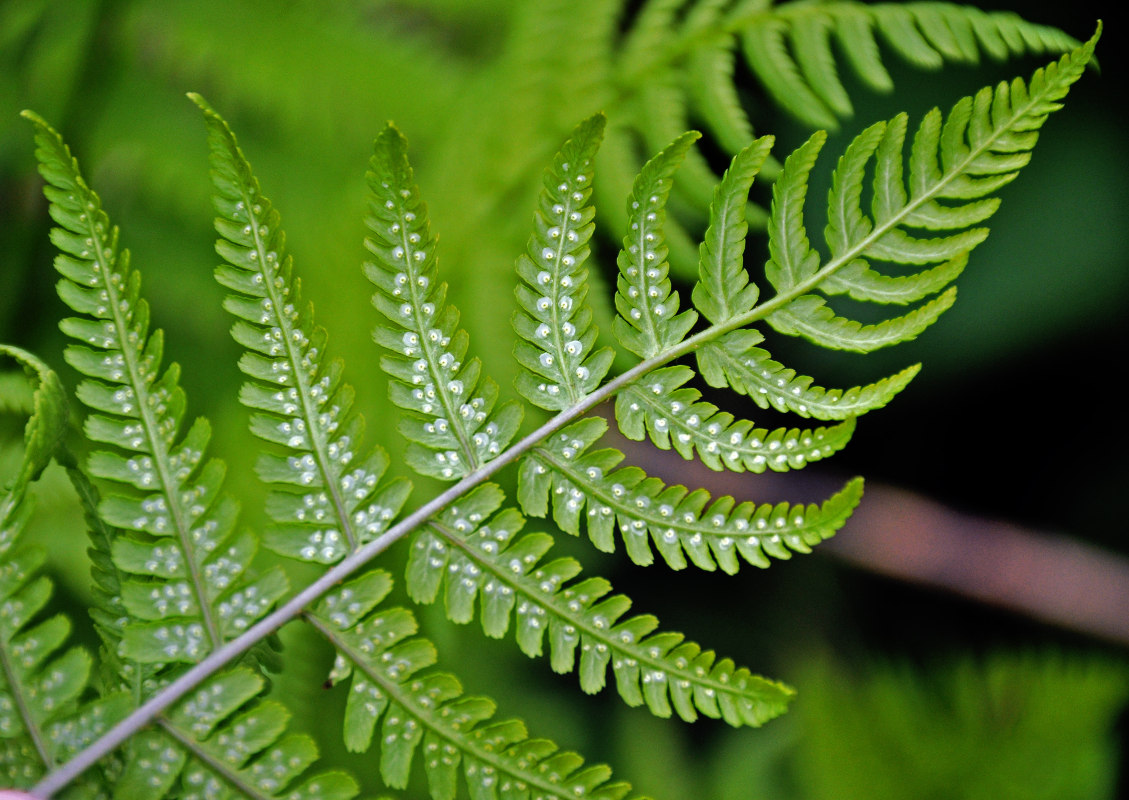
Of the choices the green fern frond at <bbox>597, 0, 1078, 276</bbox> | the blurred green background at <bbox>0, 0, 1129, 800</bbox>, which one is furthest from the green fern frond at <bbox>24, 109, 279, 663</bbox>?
the green fern frond at <bbox>597, 0, 1078, 276</bbox>

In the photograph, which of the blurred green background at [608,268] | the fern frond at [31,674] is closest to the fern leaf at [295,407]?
the fern frond at [31,674]

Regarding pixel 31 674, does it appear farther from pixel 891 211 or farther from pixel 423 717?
pixel 891 211

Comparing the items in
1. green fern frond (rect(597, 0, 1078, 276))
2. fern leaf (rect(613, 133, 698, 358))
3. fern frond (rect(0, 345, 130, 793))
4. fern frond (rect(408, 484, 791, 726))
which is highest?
green fern frond (rect(597, 0, 1078, 276))

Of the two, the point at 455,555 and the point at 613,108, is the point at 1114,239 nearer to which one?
the point at 613,108

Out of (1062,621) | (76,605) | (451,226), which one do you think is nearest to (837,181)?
(451,226)

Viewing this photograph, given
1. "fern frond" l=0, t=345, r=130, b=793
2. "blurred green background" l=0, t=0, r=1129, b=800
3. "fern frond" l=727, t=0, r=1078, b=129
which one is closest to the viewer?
"fern frond" l=0, t=345, r=130, b=793

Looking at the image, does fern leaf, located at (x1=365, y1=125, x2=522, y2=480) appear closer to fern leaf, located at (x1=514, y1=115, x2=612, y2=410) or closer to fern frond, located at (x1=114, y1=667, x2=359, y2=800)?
fern leaf, located at (x1=514, y1=115, x2=612, y2=410)

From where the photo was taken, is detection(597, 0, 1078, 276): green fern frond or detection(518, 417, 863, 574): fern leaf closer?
detection(518, 417, 863, 574): fern leaf

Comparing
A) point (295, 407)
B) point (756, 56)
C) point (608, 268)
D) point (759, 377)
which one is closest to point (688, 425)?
point (759, 377)

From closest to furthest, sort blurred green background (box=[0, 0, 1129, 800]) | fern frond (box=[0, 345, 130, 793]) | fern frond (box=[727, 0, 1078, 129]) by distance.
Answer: fern frond (box=[0, 345, 130, 793]) → fern frond (box=[727, 0, 1078, 129]) → blurred green background (box=[0, 0, 1129, 800])
